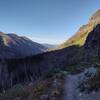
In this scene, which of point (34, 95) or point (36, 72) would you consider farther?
point (36, 72)

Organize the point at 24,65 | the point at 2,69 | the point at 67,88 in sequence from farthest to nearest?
the point at 24,65, the point at 2,69, the point at 67,88

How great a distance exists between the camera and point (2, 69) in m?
91.8

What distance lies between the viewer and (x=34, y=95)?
27578mm

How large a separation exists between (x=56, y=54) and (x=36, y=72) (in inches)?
561

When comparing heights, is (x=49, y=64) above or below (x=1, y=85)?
above

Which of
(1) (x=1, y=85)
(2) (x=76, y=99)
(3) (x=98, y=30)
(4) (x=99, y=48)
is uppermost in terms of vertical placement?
(3) (x=98, y=30)

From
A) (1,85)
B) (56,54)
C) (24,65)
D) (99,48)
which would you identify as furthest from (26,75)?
(99,48)

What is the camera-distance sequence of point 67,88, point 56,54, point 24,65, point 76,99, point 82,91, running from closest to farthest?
1. point 76,99
2. point 82,91
3. point 67,88
4. point 24,65
5. point 56,54

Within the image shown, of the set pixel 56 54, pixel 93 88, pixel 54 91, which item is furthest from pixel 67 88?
pixel 56 54

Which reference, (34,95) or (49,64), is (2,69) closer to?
(49,64)

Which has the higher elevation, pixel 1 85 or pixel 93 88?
pixel 93 88

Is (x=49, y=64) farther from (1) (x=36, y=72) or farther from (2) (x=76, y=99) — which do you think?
(2) (x=76, y=99)

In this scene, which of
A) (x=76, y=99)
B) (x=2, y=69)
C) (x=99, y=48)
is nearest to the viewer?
(x=76, y=99)

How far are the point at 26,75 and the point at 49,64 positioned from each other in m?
11.5
